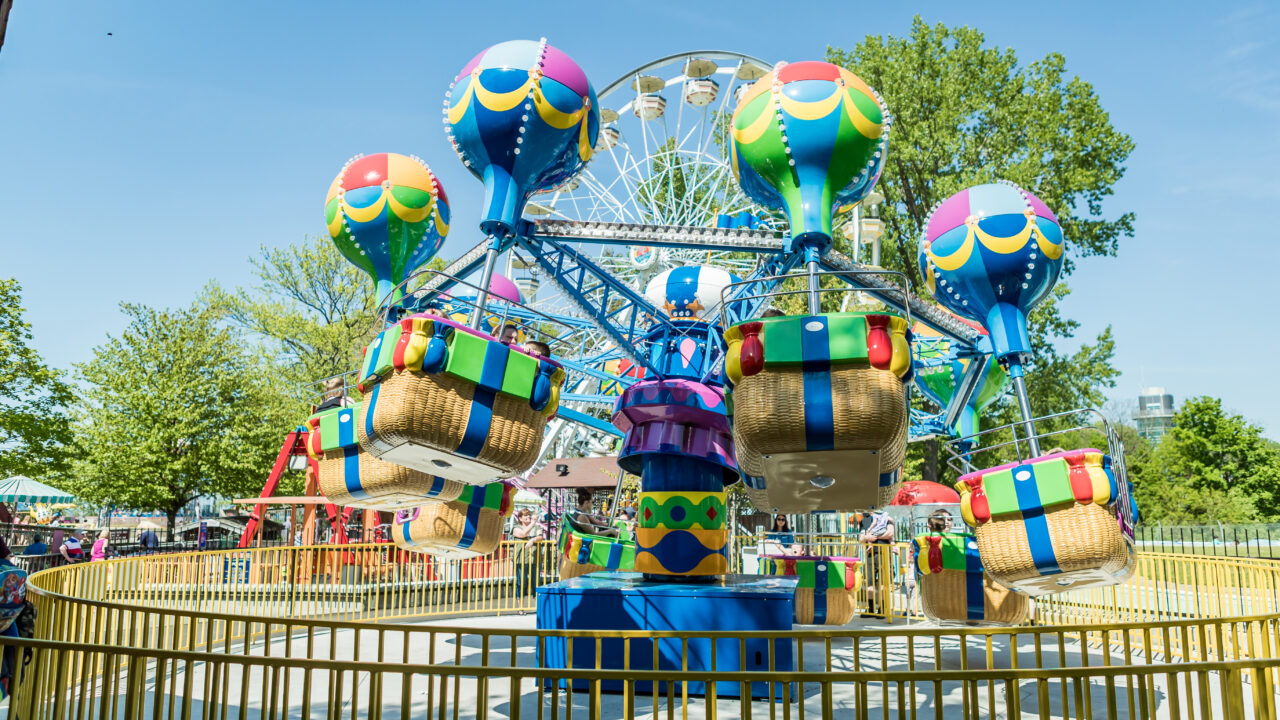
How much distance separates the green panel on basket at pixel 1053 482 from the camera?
6.41m

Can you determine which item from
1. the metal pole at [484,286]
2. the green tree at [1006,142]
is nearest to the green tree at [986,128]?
the green tree at [1006,142]

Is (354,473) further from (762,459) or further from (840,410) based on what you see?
(840,410)

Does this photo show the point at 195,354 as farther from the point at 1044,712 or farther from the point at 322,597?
the point at 1044,712

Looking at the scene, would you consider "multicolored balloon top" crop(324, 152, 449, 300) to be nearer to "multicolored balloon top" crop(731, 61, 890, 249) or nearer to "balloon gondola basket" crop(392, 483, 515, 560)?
"balloon gondola basket" crop(392, 483, 515, 560)

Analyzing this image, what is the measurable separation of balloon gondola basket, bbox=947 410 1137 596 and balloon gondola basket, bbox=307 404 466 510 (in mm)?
3975

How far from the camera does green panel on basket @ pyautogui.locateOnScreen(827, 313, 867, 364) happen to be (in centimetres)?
565

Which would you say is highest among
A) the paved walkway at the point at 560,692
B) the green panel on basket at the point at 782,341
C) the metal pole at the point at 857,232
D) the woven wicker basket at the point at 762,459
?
the metal pole at the point at 857,232

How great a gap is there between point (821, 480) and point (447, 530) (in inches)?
150

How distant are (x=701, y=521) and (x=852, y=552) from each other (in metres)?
9.45

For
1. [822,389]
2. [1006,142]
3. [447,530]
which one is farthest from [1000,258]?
[1006,142]

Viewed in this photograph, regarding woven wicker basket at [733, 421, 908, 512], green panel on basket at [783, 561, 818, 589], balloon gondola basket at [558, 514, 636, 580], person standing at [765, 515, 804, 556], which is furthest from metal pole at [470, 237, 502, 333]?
person standing at [765, 515, 804, 556]

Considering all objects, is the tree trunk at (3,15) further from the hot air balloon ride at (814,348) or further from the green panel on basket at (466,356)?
the hot air balloon ride at (814,348)

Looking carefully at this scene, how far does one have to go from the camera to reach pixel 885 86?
2656cm

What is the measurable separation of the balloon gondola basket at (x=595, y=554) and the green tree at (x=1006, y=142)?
1640 cm
